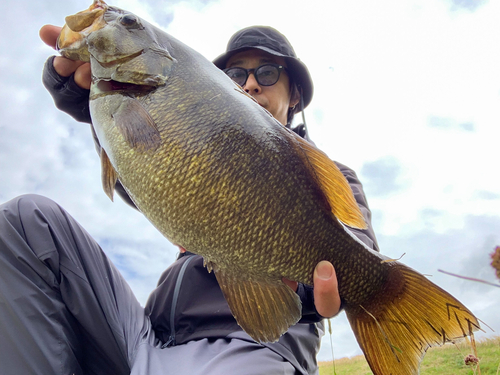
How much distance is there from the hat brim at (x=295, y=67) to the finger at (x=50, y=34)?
1.57 metres

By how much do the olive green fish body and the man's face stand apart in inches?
56.9

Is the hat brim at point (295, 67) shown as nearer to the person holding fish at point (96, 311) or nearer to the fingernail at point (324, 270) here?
the person holding fish at point (96, 311)

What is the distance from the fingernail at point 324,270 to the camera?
4.85 feet

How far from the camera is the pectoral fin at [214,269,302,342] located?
152 cm

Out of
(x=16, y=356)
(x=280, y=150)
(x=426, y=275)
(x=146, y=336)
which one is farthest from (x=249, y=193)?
(x=16, y=356)

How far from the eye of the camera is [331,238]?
5.00 feet

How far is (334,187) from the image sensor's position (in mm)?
1577

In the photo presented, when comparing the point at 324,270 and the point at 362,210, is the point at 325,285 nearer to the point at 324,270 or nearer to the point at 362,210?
the point at 324,270

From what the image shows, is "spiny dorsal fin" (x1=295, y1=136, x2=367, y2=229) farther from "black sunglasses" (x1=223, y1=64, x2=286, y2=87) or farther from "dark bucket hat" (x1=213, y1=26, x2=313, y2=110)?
"dark bucket hat" (x1=213, y1=26, x2=313, y2=110)

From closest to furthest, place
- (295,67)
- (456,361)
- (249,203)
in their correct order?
(249,203) → (295,67) → (456,361)

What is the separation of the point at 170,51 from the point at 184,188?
878 mm

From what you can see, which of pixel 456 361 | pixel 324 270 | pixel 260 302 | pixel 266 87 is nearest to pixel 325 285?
pixel 324 270

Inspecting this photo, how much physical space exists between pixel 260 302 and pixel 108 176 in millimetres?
1034

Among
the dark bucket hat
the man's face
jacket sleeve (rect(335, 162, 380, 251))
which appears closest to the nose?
the man's face
